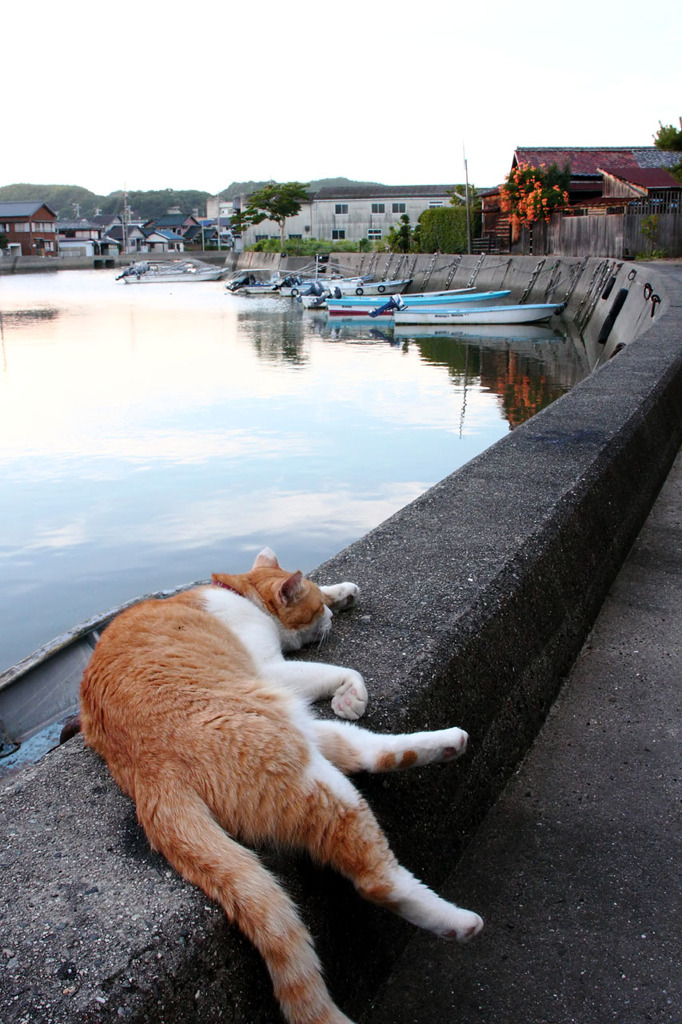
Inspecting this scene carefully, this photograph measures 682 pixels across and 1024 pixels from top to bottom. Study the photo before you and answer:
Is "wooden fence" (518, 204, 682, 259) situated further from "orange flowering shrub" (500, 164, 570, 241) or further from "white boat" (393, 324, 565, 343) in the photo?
"white boat" (393, 324, 565, 343)

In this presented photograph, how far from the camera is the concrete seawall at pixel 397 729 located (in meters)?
1.56

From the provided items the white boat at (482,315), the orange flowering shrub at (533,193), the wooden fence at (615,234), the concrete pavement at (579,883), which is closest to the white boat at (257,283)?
the orange flowering shrub at (533,193)

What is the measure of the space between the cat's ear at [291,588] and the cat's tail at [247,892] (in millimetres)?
1145

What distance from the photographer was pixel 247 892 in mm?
1652

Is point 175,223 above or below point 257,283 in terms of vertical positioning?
above

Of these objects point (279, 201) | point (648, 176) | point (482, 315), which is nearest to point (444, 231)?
point (648, 176)

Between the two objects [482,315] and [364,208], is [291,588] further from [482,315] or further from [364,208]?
[364,208]

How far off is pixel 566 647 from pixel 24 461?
12147mm

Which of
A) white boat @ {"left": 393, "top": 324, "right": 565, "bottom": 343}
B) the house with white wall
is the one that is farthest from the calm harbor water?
the house with white wall

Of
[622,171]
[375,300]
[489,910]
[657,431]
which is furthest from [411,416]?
[622,171]

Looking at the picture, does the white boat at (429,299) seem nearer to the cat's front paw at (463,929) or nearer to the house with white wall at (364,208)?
the cat's front paw at (463,929)

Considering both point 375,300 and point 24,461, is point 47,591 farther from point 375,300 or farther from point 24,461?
point 375,300

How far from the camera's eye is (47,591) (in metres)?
9.04

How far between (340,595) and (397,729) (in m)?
0.77
